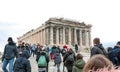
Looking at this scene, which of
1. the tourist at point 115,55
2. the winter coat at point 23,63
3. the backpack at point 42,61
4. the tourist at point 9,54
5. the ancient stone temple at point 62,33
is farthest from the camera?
the ancient stone temple at point 62,33

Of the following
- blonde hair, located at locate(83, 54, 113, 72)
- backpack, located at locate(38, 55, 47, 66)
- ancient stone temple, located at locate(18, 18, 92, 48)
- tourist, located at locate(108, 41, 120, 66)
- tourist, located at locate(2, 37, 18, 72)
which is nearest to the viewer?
blonde hair, located at locate(83, 54, 113, 72)

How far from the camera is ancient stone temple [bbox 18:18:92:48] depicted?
9438 centimetres

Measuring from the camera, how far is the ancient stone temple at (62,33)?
310 ft

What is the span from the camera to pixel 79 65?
11.0 meters

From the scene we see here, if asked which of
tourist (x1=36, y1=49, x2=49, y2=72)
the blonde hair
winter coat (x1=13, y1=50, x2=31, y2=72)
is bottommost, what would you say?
tourist (x1=36, y1=49, x2=49, y2=72)

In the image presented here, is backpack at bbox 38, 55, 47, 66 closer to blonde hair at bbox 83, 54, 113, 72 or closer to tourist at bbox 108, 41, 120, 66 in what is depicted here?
tourist at bbox 108, 41, 120, 66

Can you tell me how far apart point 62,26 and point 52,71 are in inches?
2915

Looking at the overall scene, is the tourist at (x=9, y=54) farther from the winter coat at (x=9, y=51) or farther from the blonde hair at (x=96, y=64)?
the blonde hair at (x=96, y=64)

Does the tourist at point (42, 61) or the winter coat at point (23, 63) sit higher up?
the winter coat at point (23, 63)

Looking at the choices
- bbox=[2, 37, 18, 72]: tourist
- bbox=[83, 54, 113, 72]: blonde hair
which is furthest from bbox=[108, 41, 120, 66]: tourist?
bbox=[83, 54, 113, 72]: blonde hair

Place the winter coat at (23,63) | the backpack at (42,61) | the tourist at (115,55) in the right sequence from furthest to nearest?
the backpack at (42,61)
the tourist at (115,55)
the winter coat at (23,63)

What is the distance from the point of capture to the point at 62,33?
98188 mm

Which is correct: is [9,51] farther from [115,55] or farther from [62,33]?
[62,33]

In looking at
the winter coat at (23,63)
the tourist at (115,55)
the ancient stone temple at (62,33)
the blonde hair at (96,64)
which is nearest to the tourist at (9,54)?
the winter coat at (23,63)
